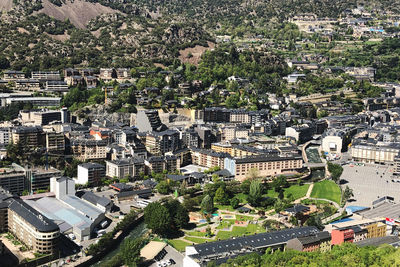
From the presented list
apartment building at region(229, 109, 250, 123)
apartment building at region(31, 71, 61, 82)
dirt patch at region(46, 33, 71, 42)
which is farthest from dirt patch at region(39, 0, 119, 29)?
apartment building at region(229, 109, 250, 123)

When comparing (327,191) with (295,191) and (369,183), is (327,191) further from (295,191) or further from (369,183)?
(369,183)

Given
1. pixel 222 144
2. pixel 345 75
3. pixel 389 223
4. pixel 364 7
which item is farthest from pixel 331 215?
pixel 364 7

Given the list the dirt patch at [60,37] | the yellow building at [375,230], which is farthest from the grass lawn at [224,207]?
the dirt patch at [60,37]

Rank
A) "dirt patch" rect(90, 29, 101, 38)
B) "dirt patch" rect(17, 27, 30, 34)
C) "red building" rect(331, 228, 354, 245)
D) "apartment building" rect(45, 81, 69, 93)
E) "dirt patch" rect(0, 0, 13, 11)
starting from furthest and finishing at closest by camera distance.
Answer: "dirt patch" rect(0, 0, 13, 11)
"dirt patch" rect(90, 29, 101, 38)
"dirt patch" rect(17, 27, 30, 34)
"apartment building" rect(45, 81, 69, 93)
"red building" rect(331, 228, 354, 245)

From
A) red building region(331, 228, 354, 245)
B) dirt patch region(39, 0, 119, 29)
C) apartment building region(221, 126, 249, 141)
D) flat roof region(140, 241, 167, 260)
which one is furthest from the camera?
dirt patch region(39, 0, 119, 29)

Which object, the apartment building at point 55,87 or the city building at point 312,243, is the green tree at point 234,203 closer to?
the city building at point 312,243

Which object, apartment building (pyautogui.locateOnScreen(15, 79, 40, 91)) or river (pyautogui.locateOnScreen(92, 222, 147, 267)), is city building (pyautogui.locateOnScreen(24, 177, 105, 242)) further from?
apartment building (pyautogui.locateOnScreen(15, 79, 40, 91))

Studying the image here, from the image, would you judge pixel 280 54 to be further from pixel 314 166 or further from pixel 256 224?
pixel 256 224
